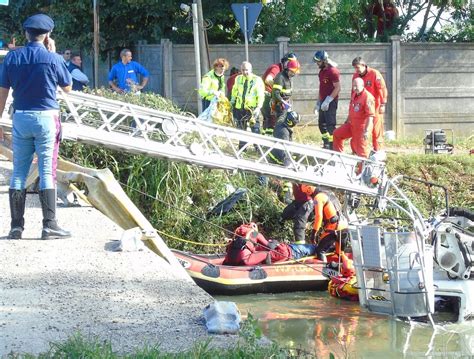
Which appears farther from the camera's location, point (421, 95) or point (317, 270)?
point (421, 95)

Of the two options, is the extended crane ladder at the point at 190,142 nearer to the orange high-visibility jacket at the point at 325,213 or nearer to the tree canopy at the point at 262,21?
the orange high-visibility jacket at the point at 325,213

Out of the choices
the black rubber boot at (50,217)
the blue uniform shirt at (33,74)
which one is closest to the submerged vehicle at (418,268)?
the black rubber boot at (50,217)

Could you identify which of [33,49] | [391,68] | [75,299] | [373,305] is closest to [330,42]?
[391,68]

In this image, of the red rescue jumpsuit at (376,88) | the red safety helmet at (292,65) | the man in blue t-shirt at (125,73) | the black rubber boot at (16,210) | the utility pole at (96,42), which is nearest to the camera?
the black rubber boot at (16,210)

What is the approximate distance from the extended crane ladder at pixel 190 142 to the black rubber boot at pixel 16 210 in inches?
115

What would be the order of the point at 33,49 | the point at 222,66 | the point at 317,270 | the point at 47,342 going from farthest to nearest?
the point at 222,66
the point at 317,270
the point at 33,49
the point at 47,342

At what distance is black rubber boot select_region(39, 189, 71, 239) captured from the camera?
8.91 meters

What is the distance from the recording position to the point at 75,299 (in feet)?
23.6

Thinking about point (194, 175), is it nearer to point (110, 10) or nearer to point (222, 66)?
point (222, 66)

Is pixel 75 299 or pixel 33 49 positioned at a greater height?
pixel 33 49

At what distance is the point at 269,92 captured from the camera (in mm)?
17062

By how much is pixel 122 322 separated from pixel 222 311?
2.20 ft

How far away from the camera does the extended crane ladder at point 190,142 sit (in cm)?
1240

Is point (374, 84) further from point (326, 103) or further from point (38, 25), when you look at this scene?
point (38, 25)
